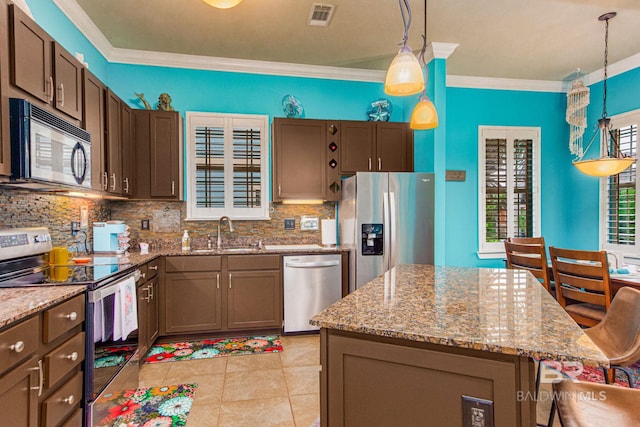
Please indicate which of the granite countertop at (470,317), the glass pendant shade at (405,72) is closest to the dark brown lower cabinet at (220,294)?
the granite countertop at (470,317)

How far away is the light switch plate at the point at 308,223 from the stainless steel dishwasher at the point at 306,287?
24.5 inches

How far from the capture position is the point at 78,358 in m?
1.68

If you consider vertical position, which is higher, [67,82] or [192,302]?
[67,82]

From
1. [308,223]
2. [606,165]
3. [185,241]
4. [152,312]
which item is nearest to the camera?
[606,165]

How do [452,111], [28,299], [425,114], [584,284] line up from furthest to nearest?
[452,111] → [584,284] → [425,114] → [28,299]

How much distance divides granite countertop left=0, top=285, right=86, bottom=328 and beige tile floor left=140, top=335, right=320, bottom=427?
107 cm

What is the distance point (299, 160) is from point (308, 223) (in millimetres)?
753

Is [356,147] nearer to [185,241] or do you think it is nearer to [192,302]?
[185,241]

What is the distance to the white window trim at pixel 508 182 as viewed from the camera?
4.41 m

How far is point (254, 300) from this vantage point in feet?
11.3

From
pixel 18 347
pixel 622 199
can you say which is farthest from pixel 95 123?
pixel 622 199

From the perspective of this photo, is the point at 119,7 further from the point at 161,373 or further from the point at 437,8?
the point at 161,373

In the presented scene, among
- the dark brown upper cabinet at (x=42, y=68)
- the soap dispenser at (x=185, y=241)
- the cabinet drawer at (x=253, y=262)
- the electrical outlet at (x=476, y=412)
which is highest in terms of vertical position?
the dark brown upper cabinet at (x=42, y=68)

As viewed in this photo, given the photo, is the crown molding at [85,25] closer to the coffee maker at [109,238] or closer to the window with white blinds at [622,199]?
the coffee maker at [109,238]
